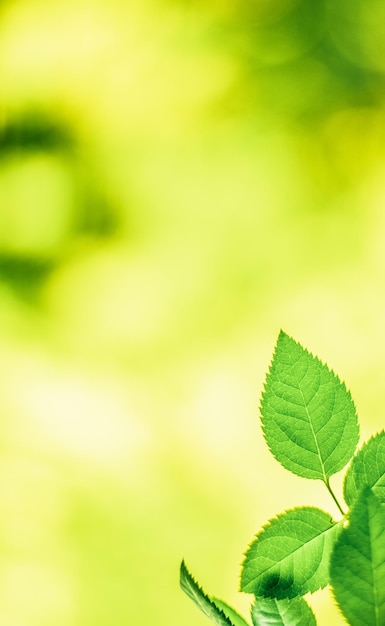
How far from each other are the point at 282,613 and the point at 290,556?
0.19ft

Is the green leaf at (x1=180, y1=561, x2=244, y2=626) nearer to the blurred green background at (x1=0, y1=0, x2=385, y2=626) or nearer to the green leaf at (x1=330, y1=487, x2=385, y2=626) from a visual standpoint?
the green leaf at (x1=330, y1=487, x2=385, y2=626)

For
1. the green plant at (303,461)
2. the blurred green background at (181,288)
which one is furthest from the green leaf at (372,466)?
the blurred green background at (181,288)

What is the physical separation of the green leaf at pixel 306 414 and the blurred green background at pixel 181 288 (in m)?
1.30

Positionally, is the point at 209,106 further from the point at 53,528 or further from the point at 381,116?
the point at 53,528

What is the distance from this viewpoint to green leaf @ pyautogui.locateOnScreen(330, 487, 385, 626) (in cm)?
23

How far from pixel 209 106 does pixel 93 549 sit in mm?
1326

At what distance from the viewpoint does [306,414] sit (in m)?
0.33

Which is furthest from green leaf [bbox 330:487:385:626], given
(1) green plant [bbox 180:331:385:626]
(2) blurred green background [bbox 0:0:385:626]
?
(2) blurred green background [bbox 0:0:385:626]

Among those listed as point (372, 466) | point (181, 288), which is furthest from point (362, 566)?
point (181, 288)

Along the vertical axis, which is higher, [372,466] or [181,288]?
[181,288]

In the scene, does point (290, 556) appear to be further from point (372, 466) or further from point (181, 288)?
point (181, 288)

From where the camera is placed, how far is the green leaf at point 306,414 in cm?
32

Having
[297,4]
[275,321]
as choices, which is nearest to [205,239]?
[275,321]

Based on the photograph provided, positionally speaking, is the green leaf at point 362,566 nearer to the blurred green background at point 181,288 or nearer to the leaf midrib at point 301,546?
the leaf midrib at point 301,546
